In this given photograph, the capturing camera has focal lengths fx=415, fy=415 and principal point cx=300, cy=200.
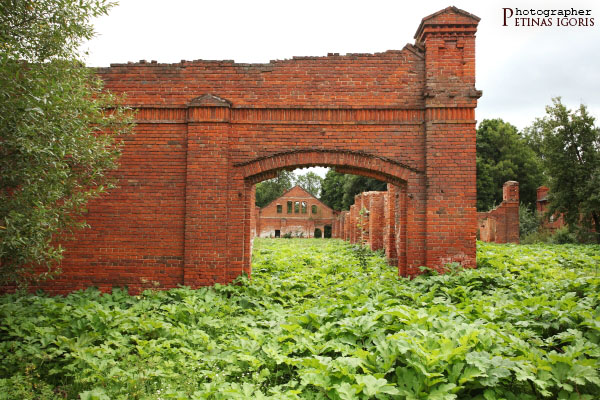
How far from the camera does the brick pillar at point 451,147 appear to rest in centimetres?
838

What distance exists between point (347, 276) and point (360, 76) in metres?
5.01

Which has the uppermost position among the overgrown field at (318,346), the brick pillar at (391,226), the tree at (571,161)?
the tree at (571,161)

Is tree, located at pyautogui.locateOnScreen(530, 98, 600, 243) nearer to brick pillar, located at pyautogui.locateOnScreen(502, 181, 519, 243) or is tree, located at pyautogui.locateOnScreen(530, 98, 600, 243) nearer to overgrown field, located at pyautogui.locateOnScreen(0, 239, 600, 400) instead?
brick pillar, located at pyautogui.locateOnScreen(502, 181, 519, 243)

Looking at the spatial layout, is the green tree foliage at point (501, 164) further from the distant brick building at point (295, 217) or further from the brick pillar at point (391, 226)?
the brick pillar at point (391, 226)

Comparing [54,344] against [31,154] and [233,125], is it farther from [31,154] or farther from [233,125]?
[233,125]

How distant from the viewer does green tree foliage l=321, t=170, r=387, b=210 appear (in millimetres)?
44875

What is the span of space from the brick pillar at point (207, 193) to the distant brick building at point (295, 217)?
144 ft

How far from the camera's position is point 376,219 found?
1652 centimetres

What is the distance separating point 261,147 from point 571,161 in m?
22.9

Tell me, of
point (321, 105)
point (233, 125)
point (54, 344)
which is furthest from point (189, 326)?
point (321, 105)

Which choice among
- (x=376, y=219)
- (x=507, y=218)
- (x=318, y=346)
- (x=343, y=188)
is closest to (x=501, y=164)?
(x=507, y=218)

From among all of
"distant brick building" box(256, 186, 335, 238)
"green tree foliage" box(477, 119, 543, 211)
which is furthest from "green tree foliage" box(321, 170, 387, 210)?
"green tree foliage" box(477, 119, 543, 211)

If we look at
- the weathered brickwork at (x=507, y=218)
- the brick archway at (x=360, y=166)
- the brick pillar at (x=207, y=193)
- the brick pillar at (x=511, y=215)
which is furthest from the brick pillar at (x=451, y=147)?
the brick pillar at (x=511, y=215)

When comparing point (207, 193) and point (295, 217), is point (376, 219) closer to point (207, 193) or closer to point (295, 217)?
point (207, 193)
